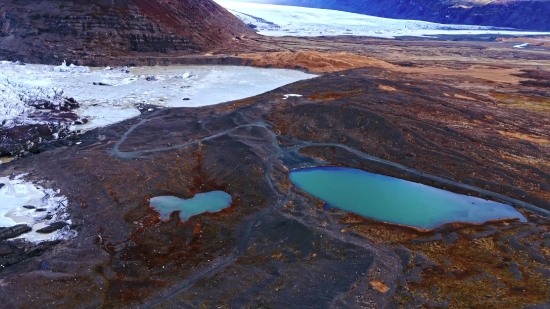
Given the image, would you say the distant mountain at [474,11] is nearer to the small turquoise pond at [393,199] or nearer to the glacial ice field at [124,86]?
the glacial ice field at [124,86]

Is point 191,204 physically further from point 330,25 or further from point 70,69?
point 330,25

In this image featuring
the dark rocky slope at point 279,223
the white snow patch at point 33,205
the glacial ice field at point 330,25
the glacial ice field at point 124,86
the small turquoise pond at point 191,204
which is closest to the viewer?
the dark rocky slope at point 279,223

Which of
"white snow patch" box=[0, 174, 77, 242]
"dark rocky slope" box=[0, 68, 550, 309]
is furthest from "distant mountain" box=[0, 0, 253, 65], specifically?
"white snow patch" box=[0, 174, 77, 242]

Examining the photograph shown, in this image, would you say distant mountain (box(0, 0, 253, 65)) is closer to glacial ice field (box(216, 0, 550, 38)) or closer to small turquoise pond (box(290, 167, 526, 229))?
small turquoise pond (box(290, 167, 526, 229))

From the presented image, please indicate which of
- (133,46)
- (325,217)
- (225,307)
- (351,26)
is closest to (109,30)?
(133,46)

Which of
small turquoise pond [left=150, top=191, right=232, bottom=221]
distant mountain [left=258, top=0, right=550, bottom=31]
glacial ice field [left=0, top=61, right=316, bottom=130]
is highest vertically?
distant mountain [left=258, top=0, right=550, bottom=31]

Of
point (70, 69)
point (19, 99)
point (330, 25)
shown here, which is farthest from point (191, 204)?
point (330, 25)

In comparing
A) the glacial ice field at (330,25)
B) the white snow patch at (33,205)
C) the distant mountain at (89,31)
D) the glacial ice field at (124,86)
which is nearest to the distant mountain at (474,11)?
the glacial ice field at (330,25)

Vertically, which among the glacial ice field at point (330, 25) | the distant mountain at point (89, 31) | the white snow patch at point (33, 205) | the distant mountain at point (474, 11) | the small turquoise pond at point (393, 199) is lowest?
the white snow patch at point (33, 205)
